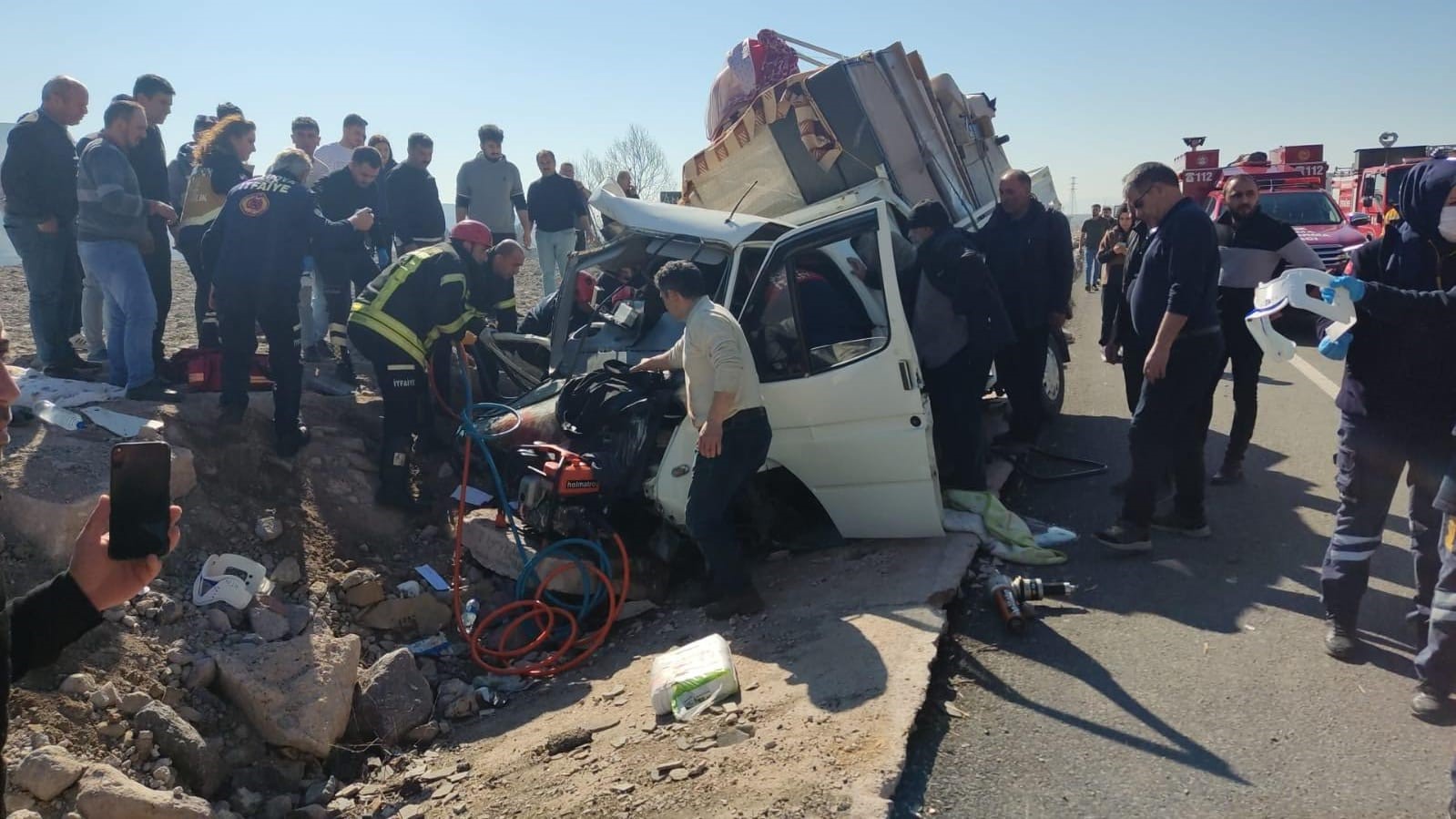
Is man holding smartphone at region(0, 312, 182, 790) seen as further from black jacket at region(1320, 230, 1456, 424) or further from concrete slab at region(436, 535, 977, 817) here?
black jacket at region(1320, 230, 1456, 424)

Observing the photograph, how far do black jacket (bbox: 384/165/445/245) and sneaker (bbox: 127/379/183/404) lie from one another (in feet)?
9.22

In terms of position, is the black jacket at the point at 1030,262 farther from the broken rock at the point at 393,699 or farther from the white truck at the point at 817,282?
the broken rock at the point at 393,699

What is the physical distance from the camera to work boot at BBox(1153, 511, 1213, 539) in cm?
527

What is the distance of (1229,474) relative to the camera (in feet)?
20.0

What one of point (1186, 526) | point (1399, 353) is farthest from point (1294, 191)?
point (1399, 353)

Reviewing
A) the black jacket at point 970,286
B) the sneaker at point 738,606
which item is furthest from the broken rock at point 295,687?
the black jacket at point 970,286

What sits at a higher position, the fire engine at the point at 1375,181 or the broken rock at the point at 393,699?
the fire engine at the point at 1375,181

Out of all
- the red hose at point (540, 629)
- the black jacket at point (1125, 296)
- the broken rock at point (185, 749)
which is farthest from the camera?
the black jacket at point (1125, 296)

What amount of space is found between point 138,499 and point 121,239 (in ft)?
16.3

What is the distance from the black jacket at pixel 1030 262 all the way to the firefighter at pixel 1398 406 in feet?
8.74

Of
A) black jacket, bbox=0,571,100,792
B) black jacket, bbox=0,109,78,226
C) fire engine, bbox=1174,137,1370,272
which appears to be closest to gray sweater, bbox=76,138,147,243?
black jacket, bbox=0,109,78,226

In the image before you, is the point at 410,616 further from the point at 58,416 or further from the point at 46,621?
the point at 46,621

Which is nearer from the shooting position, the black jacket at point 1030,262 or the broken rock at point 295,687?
the broken rock at point 295,687

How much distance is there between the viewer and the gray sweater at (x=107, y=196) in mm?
5730
